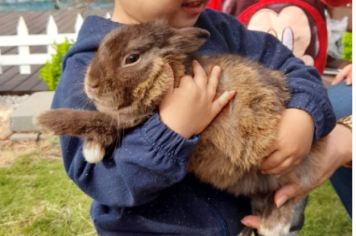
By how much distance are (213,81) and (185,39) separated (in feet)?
0.64

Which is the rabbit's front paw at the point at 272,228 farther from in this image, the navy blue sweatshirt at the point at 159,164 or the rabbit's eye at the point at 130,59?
the rabbit's eye at the point at 130,59

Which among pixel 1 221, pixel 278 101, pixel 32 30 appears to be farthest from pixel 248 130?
pixel 32 30

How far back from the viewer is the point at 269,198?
1914mm

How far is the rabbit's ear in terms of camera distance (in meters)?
1.51

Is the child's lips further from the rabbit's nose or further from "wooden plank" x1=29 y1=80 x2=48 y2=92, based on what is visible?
"wooden plank" x1=29 y1=80 x2=48 y2=92

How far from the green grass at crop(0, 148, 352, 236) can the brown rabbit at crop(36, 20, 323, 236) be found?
1890 mm

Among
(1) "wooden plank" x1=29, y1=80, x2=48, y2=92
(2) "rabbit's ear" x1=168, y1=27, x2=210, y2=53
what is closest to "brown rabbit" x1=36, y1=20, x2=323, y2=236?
(2) "rabbit's ear" x1=168, y1=27, x2=210, y2=53

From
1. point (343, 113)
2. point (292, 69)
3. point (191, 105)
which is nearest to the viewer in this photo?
point (191, 105)

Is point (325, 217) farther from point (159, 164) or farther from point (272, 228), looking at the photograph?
point (159, 164)


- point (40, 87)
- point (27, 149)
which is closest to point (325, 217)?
point (27, 149)

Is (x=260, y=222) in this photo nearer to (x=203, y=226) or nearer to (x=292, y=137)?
(x=203, y=226)

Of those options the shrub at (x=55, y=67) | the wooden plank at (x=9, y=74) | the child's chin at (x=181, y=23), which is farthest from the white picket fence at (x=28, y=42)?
the child's chin at (x=181, y=23)

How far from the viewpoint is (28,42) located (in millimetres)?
6590

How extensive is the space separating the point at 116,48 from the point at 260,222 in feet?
3.20
